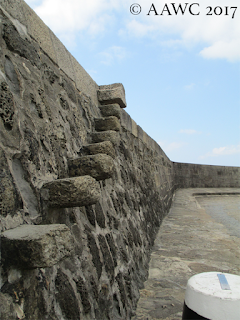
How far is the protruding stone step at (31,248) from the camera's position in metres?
1.02

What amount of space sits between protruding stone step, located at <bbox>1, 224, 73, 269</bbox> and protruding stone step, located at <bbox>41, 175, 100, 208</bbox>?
0.37 m

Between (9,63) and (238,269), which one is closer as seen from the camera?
(9,63)

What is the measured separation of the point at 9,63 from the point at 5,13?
1.13 feet

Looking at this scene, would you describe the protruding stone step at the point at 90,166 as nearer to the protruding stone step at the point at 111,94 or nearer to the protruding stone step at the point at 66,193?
the protruding stone step at the point at 66,193

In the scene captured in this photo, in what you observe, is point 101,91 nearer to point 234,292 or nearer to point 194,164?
point 234,292

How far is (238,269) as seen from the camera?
10.1 feet

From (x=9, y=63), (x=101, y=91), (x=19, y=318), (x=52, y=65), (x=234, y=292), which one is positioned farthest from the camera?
(x=101, y=91)

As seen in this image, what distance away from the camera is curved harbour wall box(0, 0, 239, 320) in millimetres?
1099

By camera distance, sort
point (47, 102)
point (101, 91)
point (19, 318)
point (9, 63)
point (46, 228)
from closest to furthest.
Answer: point (19, 318) → point (46, 228) → point (9, 63) → point (47, 102) → point (101, 91)

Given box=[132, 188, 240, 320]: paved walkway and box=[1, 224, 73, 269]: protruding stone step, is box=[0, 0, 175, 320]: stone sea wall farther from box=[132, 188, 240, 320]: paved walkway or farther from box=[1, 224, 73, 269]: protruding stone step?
box=[132, 188, 240, 320]: paved walkway

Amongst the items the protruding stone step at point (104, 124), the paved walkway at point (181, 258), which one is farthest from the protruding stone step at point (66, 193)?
the protruding stone step at point (104, 124)

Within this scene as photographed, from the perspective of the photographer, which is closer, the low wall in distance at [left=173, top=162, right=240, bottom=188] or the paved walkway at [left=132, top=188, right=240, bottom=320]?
the paved walkway at [left=132, top=188, right=240, bottom=320]

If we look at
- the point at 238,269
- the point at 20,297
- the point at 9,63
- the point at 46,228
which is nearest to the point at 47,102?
the point at 9,63

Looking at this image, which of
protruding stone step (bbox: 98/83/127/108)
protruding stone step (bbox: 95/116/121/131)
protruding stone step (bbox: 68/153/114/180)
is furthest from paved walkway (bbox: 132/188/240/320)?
protruding stone step (bbox: 98/83/127/108)
